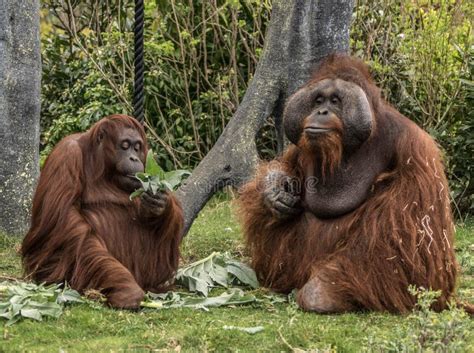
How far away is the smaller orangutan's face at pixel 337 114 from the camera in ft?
15.7

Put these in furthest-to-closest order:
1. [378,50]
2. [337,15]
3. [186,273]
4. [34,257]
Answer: [378,50] → [337,15] → [186,273] → [34,257]

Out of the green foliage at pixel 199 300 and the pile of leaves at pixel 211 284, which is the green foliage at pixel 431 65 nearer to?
the pile of leaves at pixel 211 284

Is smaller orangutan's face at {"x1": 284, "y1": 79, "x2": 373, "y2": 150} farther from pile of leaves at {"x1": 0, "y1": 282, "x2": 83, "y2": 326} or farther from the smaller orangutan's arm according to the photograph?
pile of leaves at {"x1": 0, "y1": 282, "x2": 83, "y2": 326}

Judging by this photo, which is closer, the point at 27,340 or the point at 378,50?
the point at 27,340

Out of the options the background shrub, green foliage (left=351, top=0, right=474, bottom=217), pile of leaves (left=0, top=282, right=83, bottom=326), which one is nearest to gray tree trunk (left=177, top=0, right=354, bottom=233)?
pile of leaves (left=0, top=282, right=83, bottom=326)

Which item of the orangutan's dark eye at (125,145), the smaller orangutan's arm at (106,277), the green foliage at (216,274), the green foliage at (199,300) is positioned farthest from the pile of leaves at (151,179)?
the green foliage at (216,274)

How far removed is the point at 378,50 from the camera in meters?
8.59

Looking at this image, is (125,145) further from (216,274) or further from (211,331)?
(211,331)

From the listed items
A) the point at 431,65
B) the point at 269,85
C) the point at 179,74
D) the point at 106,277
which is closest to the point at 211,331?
the point at 106,277

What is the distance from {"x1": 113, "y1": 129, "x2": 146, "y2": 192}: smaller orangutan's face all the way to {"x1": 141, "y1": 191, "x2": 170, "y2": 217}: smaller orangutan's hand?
0.39 ft

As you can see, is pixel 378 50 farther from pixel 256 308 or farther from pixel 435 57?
pixel 256 308

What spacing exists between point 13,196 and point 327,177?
6.85 feet

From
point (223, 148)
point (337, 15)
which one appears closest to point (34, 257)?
point (223, 148)

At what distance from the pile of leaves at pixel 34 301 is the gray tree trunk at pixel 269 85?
1.60 metres
